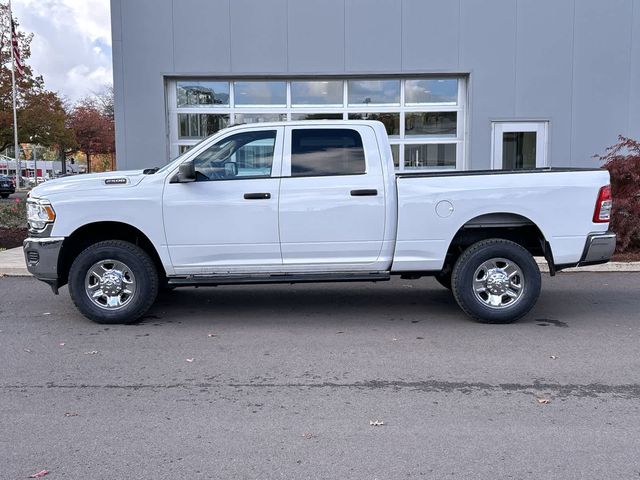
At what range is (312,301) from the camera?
7.93 metres

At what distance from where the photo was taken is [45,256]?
6.45 m

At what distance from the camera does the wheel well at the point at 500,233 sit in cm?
667

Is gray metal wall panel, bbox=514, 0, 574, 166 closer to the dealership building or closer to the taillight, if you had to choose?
the dealership building

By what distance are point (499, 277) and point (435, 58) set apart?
829cm

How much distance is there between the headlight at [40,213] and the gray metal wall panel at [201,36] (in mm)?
7941

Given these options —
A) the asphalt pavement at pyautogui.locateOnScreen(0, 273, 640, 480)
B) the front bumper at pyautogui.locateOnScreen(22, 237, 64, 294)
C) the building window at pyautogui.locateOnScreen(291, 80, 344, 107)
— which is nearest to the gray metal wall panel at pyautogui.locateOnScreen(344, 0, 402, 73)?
the building window at pyautogui.locateOnScreen(291, 80, 344, 107)

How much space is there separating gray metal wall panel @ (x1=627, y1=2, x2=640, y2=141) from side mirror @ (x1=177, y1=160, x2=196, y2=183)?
1112 centimetres

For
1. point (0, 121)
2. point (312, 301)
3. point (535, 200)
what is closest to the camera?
point (535, 200)

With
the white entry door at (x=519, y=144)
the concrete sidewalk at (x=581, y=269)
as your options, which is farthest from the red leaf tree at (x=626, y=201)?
the white entry door at (x=519, y=144)

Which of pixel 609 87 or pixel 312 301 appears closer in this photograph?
pixel 312 301

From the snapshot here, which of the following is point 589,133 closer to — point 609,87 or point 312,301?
point 609,87

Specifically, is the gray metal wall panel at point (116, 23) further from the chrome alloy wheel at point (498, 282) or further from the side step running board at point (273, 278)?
the chrome alloy wheel at point (498, 282)

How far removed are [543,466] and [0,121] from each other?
37090 millimetres

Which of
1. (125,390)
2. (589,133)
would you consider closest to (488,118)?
(589,133)
